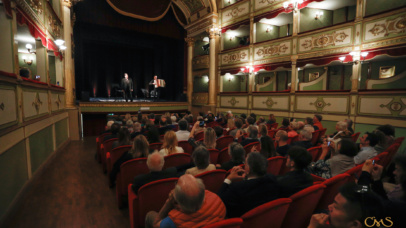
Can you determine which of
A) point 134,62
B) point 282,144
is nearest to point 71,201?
point 282,144

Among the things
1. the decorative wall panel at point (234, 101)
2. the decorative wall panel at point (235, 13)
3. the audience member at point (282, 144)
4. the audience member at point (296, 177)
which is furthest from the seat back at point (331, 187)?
the decorative wall panel at point (235, 13)

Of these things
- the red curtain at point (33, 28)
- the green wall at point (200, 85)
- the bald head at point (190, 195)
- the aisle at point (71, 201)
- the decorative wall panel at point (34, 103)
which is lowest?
the aisle at point (71, 201)

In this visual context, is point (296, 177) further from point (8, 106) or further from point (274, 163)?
point (8, 106)

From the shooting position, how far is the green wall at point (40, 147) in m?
3.24

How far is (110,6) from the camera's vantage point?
9250 mm

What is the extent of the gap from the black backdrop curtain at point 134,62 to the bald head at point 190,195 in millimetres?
11038

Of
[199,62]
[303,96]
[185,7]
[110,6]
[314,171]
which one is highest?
[185,7]

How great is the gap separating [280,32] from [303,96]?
4155mm

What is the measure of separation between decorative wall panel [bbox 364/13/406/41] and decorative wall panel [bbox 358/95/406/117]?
1612 millimetres

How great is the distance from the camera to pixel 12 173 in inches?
97.1

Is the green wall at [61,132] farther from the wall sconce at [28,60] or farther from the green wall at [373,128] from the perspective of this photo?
the green wall at [373,128]

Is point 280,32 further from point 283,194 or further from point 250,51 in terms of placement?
point 283,194

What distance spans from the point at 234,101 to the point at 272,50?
2.73 meters

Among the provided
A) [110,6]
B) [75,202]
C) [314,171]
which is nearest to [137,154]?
[75,202]
